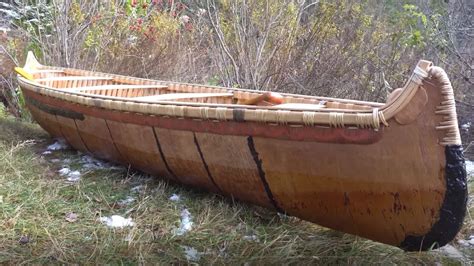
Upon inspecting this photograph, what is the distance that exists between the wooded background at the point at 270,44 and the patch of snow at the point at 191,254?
2912 mm

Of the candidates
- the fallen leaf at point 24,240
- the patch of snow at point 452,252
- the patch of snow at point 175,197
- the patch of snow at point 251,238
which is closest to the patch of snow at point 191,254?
the patch of snow at point 251,238

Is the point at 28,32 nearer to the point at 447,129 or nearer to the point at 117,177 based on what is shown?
the point at 117,177

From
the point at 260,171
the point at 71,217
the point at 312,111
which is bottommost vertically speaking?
the point at 71,217

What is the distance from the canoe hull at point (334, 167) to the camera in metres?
2.09

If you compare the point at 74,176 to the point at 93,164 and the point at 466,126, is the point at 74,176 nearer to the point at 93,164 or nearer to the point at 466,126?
the point at 93,164

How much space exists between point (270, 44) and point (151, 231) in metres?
3.03

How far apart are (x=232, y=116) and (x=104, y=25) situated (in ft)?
12.3

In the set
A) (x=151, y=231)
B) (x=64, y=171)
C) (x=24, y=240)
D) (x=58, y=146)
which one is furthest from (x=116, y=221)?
(x=58, y=146)

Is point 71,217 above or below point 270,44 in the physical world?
below

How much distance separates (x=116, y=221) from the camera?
9.69ft

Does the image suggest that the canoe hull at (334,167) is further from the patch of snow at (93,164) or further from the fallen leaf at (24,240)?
the fallen leaf at (24,240)

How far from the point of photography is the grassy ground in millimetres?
2617

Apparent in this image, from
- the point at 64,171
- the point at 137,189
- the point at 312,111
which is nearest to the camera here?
the point at 312,111

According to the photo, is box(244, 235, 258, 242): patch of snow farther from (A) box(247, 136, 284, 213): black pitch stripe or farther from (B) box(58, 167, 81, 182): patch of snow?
(B) box(58, 167, 81, 182): patch of snow
